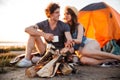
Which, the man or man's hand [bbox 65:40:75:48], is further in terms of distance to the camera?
the man

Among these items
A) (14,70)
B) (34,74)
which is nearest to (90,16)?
(14,70)

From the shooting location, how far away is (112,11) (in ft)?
29.0

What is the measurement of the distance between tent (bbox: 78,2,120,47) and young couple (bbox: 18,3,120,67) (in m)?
1.82

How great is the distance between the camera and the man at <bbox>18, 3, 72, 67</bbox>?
19.2 ft

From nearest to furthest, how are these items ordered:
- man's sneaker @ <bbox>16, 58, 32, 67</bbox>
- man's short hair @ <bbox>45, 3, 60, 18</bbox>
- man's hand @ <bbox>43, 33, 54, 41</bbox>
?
man's hand @ <bbox>43, 33, 54, 41</bbox> → man's short hair @ <bbox>45, 3, 60, 18</bbox> → man's sneaker @ <bbox>16, 58, 32, 67</bbox>

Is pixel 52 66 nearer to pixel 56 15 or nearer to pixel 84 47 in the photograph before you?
pixel 56 15

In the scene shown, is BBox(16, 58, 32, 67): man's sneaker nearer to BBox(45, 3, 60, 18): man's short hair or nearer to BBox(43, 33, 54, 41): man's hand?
BBox(43, 33, 54, 41): man's hand

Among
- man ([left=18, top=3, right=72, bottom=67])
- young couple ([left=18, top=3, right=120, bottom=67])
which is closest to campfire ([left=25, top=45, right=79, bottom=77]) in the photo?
young couple ([left=18, top=3, right=120, bottom=67])

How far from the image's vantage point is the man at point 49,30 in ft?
19.2

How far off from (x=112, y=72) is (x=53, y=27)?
1443 mm

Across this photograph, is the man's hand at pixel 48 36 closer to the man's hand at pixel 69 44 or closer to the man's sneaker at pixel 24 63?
the man's hand at pixel 69 44

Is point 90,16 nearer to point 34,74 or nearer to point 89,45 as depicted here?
point 89,45

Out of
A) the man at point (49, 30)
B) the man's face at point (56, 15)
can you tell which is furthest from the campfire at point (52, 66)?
the man's face at point (56, 15)

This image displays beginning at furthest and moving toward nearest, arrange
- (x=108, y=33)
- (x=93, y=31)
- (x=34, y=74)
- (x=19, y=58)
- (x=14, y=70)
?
(x=93, y=31)
(x=108, y=33)
(x=19, y=58)
(x=14, y=70)
(x=34, y=74)
